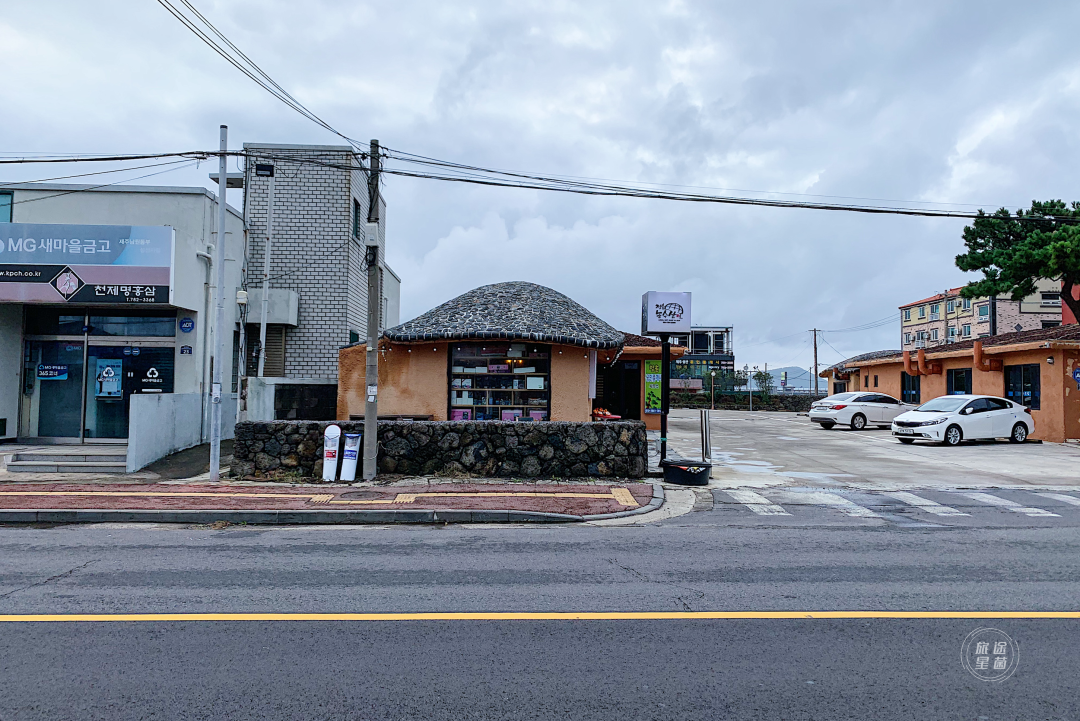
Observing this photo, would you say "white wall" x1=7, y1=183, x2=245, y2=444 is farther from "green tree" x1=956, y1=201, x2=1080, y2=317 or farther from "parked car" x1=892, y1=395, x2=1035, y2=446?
"green tree" x1=956, y1=201, x2=1080, y2=317

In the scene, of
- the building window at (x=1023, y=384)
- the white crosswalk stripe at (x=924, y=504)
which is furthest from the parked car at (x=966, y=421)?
the white crosswalk stripe at (x=924, y=504)

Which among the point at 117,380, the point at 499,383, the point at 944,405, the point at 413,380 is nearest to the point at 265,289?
the point at 117,380

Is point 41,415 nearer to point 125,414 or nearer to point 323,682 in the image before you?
point 125,414

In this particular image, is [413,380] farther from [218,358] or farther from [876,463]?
[876,463]

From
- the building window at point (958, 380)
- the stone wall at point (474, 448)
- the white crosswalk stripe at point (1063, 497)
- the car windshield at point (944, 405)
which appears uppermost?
the building window at point (958, 380)

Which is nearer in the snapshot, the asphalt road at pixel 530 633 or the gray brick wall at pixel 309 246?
the asphalt road at pixel 530 633

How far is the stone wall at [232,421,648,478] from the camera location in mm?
11547

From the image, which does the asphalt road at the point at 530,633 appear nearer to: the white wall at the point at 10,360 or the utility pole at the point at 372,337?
the utility pole at the point at 372,337

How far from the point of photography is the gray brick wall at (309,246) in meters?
17.3

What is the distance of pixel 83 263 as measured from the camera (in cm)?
1259

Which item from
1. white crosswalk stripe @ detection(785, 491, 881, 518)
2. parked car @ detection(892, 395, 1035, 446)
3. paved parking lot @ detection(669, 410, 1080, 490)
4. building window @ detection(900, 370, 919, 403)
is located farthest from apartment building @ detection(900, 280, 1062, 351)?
white crosswalk stripe @ detection(785, 491, 881, 518)

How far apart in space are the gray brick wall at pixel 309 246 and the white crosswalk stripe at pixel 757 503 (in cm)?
1104

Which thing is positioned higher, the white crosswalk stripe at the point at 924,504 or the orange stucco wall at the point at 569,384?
the orange stucco wall at the point at 569,384

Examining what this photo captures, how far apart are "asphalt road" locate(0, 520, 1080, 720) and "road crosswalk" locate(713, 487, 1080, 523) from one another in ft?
5.61
